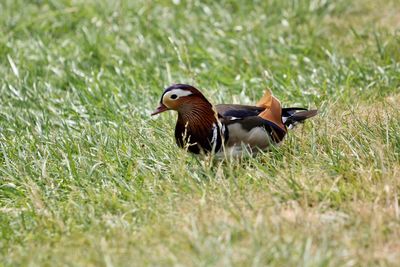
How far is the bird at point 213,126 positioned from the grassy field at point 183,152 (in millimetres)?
94

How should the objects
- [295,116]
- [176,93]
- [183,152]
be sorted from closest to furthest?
[183,152], [176,93], [295,116]

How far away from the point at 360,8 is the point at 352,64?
1.65 metres

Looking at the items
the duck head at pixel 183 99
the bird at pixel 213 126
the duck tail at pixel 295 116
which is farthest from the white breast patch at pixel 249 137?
the duck tail at pixel 295 116

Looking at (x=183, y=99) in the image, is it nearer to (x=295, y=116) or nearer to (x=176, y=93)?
(x=176, y=93)

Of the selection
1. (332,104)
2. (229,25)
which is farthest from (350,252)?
(229,25)

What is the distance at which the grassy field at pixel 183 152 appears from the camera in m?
3.64

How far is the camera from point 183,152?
4.48 meters

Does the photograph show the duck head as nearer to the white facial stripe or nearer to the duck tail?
the white facial stripe

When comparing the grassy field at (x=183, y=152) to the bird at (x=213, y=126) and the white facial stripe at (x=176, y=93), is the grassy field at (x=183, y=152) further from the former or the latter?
the white facial stripe at (x=176, y=93)

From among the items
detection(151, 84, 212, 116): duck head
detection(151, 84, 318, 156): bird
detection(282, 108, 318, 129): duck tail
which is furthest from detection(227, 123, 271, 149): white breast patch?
detection(282, 108, 318, 129): duck tail

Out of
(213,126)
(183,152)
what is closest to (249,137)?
(213,126)

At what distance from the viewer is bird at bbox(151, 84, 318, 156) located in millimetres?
4598

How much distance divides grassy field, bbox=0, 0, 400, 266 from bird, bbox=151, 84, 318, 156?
9 cm

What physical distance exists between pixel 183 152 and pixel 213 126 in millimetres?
264
